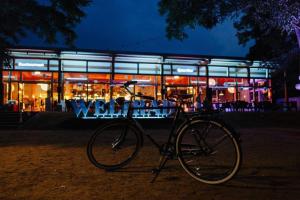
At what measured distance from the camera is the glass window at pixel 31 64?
1052 inches

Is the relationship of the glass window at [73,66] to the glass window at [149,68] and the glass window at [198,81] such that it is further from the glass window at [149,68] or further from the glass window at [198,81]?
the glass window at [198,81]

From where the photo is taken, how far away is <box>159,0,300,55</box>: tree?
1230 centimetres

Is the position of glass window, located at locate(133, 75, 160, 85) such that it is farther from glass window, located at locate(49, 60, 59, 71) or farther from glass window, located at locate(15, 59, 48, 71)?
glass window, located at locate(15, 59, 48, 71)

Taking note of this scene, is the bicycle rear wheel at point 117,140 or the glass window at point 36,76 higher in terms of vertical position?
the glass window at point 36,76

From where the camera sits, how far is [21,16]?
36.9 ft

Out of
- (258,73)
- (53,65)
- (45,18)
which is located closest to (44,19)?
(45,18)

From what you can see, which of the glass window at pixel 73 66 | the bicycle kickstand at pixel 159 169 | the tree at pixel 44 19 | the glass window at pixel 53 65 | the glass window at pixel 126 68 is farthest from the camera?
the glass window at pixel 126 68

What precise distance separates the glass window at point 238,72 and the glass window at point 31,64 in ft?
53.5

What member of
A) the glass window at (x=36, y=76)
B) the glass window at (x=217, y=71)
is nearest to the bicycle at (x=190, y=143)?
the glass window at (x=36, y=76)

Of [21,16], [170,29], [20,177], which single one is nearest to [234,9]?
[170,29]

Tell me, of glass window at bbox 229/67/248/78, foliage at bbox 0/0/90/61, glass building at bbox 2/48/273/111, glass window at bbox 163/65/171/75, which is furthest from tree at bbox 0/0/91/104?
glass window at bbox 229/67/248/78

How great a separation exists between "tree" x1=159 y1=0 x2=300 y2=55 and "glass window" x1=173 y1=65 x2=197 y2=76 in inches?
518

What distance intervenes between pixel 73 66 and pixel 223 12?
16431mm

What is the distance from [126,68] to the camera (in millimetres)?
28844
